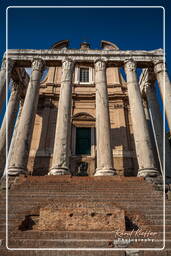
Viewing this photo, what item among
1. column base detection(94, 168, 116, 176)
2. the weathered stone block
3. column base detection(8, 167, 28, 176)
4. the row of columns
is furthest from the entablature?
the weathered stone block

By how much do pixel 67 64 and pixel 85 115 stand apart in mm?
7184

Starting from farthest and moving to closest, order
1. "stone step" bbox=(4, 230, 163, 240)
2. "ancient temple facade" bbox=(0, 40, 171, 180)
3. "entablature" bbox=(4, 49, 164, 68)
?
"entablature" bbox=(4, 49, 164, 68)
"ancient temple facade" bbox=(0, 40, 171, 180)
"stone step" bbox=(4, 230, 163, 240)

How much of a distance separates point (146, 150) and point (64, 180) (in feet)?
20.2

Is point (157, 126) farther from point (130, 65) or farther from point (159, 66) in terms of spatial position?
point (130, 65)

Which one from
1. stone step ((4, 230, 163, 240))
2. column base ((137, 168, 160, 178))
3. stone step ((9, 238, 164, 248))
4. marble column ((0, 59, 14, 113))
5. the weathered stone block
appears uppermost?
marble column ((0, 59, 14, 113))

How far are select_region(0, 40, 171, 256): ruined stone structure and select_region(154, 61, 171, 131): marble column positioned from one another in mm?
82

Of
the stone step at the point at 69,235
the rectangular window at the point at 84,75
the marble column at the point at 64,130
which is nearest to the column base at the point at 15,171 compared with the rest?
the marble column at the point at 64,130

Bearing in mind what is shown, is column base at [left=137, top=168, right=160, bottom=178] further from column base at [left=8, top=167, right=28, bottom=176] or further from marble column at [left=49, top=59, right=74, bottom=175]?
column base at [left=8, top=167, right=28, bottom=176]

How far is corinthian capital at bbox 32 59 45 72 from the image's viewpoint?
61.2ft

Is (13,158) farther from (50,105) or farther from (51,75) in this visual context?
(51,75)

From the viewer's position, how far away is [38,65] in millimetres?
18844

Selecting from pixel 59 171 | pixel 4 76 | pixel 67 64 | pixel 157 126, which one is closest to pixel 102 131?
pixel 59 171

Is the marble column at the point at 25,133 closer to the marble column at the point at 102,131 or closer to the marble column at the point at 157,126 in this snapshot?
the marble column at the point at 102,131

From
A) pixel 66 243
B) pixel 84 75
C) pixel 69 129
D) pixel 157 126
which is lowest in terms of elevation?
pixel 66 243
